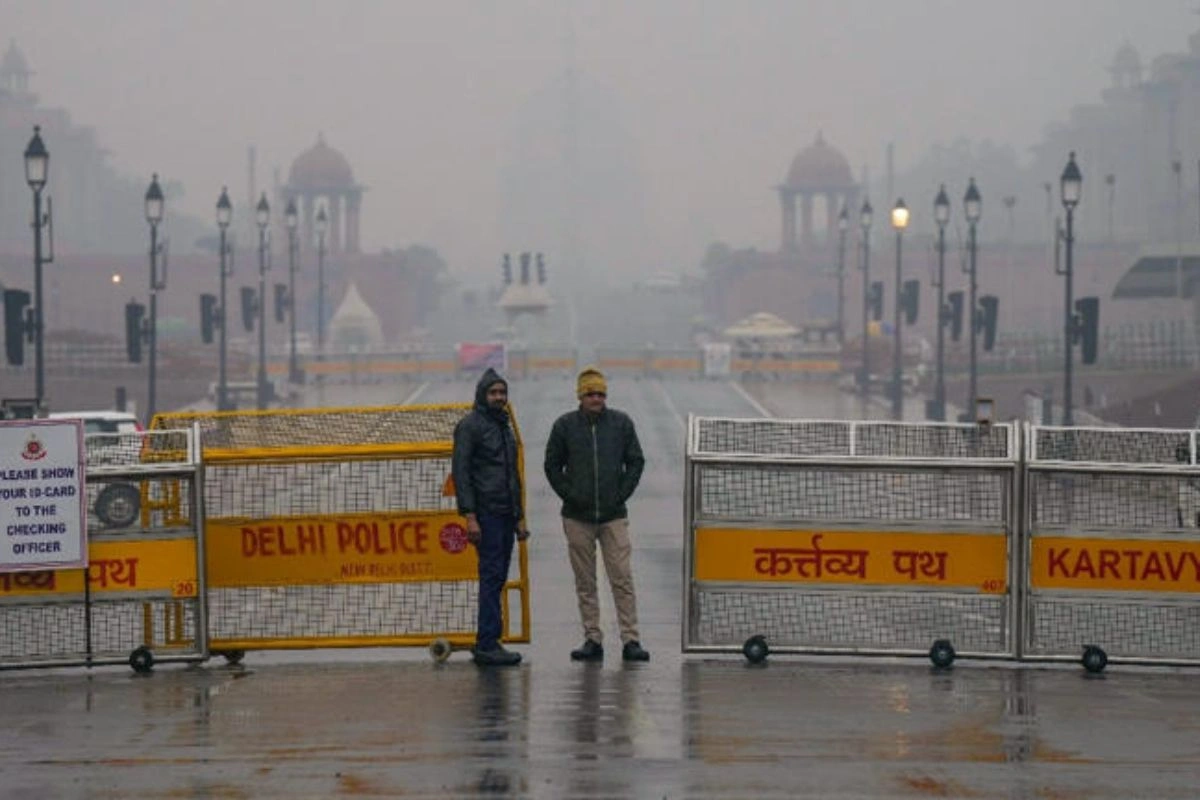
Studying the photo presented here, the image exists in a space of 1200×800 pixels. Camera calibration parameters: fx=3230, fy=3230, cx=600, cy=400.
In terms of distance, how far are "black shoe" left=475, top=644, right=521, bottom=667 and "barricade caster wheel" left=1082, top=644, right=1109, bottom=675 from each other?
3066mm

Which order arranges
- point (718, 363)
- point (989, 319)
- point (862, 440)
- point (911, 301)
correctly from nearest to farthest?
point (862, 440) → point (989, 319) → point (911, 301) → point (718, 363)

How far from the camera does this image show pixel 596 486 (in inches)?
691

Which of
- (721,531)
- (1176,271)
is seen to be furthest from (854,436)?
(1176,271)

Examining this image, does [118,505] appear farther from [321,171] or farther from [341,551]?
[321,171]

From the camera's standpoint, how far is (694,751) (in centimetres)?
1370

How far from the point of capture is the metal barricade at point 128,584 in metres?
17.5

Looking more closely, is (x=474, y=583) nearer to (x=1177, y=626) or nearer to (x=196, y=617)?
(x=196, y=617)

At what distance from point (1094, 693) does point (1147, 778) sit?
3278 millimetres

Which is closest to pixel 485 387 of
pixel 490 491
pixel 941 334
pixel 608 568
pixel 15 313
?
pixel 490 491

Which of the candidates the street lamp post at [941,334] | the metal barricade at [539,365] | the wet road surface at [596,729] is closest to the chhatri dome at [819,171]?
the metal barricade at [539,365]

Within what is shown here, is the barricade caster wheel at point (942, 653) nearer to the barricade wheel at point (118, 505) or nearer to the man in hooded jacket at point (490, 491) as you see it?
the man in hooded jacket at point (490, 491)

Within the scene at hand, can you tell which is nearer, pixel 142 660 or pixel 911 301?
pixel 142 660

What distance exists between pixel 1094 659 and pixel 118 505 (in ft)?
17.7

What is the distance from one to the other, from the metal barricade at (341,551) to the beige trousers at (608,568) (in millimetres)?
327
